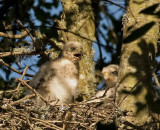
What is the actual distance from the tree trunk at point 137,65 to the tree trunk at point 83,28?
67.4 inches

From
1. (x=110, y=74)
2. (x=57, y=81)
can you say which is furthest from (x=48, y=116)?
(x=110, y=74)

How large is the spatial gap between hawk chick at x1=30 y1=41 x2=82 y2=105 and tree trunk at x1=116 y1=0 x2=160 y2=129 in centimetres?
130

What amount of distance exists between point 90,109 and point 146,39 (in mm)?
1127

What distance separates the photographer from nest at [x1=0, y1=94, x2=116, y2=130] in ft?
11.7

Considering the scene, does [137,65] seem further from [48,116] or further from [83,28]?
[83,28]

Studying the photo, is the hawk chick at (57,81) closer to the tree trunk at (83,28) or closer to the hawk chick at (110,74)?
the tree trunk at (83,28)

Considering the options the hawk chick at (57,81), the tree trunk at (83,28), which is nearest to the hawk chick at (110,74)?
the tree trunk at (83,28)

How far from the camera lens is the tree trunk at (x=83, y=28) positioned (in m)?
5.77

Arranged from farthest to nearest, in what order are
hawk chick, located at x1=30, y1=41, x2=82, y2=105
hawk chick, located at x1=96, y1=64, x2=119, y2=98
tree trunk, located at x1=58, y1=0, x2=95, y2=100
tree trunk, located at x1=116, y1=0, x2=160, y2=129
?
1. hawk chick, located at x1=96, y1=64, x2=119, y2=98
2. tree trunk, located at x1=58, y1=0, x2=95, y2=100
3. hawk chick, located at x1=30, y1=41, x2=82, y2=105
4. tree trunk, located at x1=116, y1=0, x2=160, y2=129

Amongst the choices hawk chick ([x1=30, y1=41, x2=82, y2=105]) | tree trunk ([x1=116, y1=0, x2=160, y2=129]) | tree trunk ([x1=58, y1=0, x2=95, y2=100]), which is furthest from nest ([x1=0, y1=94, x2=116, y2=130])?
tree trunk ([x1=58, y1=0, x2=95, y2=100])

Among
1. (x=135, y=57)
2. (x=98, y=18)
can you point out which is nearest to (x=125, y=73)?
(x=135, y=57)

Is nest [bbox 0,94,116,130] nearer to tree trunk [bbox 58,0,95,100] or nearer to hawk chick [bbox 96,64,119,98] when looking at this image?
tree trunk [bbox 58,0,95,100]

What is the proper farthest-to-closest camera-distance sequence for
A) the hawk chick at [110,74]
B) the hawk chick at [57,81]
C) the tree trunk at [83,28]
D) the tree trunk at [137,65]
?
1. the hawk chick at [110,74]
2. the tree trunk at [83,28]
3. the hawk chick at [57,81]
4. the tree trunk at [137,65]

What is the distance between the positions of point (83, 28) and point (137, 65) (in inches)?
95.3
